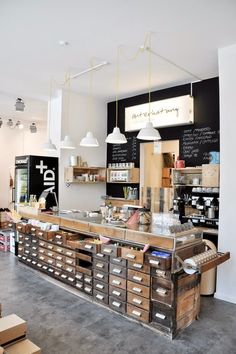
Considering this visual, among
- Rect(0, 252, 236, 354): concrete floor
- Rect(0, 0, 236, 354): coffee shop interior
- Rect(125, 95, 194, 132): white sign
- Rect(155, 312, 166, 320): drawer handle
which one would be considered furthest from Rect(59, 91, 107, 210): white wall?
Rect(155, 312, 166, 320): drawer handle

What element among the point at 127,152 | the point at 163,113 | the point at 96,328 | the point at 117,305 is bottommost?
the point at 96,328

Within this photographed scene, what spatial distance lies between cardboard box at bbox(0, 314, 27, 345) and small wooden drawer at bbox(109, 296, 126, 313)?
48.7 inches

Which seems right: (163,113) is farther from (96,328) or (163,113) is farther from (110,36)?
(96,328)

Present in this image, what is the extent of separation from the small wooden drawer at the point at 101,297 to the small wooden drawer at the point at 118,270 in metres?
0.35

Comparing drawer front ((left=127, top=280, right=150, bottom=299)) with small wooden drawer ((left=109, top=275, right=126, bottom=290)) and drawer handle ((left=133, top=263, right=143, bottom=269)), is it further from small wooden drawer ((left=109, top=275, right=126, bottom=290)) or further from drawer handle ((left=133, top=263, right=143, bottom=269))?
drawer handle ((left=133, top=263, right=143, bottom=269))

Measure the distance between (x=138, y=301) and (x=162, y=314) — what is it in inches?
11.9

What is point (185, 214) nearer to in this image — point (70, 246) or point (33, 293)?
point (70, 246)

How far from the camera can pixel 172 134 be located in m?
5.70

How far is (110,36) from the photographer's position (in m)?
3.72

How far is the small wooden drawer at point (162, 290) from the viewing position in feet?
9.52

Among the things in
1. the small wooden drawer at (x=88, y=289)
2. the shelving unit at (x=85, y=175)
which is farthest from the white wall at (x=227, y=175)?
the shelving unit at (x=85, y=175)

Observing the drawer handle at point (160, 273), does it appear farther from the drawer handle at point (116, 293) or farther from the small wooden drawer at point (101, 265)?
the small wooden drawer at point (101, 265)

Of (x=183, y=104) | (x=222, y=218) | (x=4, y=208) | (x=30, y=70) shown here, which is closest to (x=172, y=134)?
(x=183, y=104)

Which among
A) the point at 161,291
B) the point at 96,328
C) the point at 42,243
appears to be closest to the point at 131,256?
the point at 161,291
